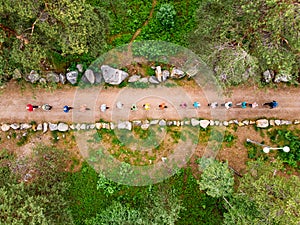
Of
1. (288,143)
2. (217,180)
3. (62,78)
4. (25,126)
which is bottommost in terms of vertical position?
(217,180)

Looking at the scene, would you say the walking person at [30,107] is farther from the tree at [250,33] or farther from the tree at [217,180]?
the tree at [217,180]

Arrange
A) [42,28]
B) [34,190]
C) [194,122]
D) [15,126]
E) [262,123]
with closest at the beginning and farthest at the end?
1. [42,28]
2. [34,190]
3. [262,123]
4. [194,122]
5. [15,126]

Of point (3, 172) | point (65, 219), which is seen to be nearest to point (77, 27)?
point (3, 172)

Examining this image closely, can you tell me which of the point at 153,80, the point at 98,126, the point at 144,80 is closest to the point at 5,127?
the point at 98,126

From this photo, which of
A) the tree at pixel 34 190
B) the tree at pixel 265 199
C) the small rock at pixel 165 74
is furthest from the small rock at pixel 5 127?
the tree at pixel 265 199

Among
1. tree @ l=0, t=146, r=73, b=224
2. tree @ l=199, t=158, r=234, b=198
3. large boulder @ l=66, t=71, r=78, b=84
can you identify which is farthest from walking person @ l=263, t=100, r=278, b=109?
tree @ l=0, t=146, r=73, b=224

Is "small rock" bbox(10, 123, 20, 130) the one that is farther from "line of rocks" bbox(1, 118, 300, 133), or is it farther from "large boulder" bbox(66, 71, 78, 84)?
"large boulder" bbox(66, 71, 78, 84)

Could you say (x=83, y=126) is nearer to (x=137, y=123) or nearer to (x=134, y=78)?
(x=137, y=123)
